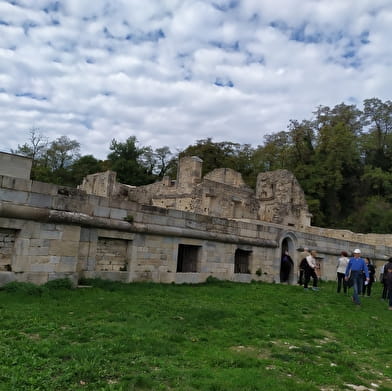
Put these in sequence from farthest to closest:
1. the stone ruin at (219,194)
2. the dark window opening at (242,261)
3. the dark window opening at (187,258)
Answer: the stone ruin at (219,194) → the dark window opening at (242,261) → the dark window opening at (187,258)

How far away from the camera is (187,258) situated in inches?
521

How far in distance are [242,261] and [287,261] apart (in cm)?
215

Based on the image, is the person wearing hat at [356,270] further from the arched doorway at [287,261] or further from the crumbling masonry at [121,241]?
the arched doorway at [287,261]

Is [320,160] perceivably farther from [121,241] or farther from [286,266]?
[121,241]

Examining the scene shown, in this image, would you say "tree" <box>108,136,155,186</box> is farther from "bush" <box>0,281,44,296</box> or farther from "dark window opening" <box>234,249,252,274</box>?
"bush" <box>0,281,44,296</box>

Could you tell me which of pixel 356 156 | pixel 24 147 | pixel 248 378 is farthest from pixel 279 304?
pixel 24 147

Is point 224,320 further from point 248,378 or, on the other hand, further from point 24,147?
point 24,147

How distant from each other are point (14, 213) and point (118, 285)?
10.3 feet

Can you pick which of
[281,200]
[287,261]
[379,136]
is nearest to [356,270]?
[287,261]

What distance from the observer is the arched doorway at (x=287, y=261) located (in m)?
16.1

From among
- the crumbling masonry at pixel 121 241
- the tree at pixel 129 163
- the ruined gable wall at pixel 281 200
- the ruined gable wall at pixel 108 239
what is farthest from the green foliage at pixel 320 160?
the ruined gable wall at pixel 108 239

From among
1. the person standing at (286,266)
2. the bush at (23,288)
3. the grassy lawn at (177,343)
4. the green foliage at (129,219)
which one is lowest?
the grassy lawn at (177,343)

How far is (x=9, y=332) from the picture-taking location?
5.57 metres

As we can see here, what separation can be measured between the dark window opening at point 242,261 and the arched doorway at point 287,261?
1919 mm
